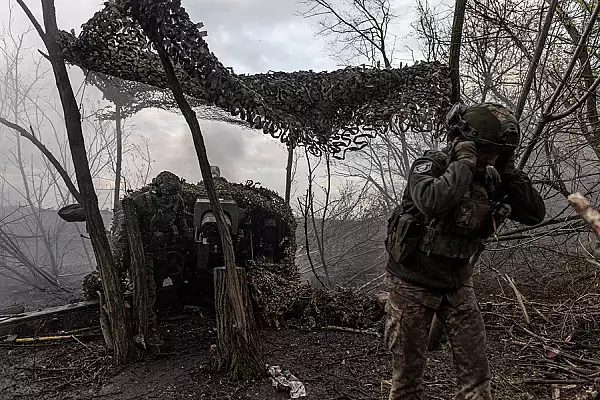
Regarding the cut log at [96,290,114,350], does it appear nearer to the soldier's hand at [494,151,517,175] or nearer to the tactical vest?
the tactical vest

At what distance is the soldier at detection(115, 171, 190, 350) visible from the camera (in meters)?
5.30

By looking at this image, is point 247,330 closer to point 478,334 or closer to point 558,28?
point 478,334

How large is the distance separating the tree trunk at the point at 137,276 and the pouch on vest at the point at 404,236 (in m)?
2.84

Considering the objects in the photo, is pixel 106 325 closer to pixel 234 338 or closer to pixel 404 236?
pixel 234 338

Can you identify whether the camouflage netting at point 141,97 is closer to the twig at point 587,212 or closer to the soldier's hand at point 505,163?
the soldier's hand at point 505,163

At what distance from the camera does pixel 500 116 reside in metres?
2.60

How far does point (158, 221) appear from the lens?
213 inches

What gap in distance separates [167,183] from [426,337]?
3.77 m

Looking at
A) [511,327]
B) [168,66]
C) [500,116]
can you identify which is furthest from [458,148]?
[511,327]

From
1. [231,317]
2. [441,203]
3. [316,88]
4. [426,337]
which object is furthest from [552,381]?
[316,88]

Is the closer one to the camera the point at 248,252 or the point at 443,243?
the point at 443,243

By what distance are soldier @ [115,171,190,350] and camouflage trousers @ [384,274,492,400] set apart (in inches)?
124

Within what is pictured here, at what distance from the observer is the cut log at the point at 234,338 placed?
3987 millimetres

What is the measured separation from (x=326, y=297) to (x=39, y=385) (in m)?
3.47
